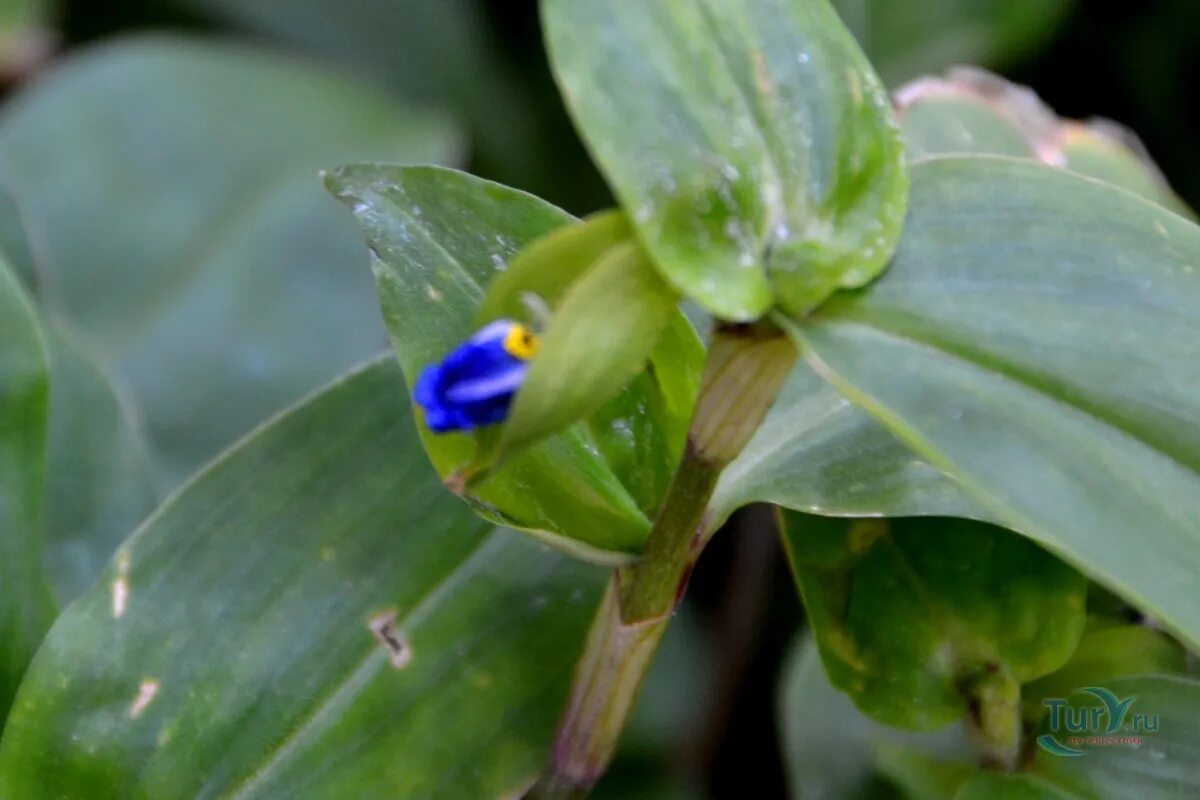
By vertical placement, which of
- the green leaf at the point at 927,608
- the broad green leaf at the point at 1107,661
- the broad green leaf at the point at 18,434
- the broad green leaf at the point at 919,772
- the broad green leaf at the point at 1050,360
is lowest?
the broad green leaf at the point at 919,772

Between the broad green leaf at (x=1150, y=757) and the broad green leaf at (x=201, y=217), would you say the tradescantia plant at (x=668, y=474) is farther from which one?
the broad green leaf at (x=201, y=217)

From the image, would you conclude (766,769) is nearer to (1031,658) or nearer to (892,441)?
(1031,658)

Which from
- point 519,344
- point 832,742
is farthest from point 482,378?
point 832,742

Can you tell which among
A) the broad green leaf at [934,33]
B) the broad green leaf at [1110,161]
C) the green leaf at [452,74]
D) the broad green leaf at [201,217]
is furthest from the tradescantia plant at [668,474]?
the green leaf at [452,74]

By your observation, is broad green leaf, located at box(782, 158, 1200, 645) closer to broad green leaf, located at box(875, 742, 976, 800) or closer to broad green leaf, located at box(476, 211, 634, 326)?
broad green leaf, located at box(476, 211, 634, 326)

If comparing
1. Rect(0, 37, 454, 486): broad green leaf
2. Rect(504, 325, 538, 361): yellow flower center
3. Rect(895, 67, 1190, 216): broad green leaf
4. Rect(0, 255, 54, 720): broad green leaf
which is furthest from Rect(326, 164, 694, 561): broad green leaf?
Rect(0, 37, 454, 486): broad green leaf

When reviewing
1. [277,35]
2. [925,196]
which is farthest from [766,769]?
[277,35]
